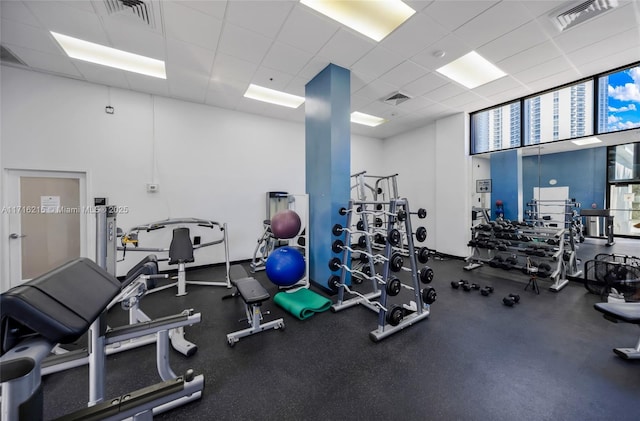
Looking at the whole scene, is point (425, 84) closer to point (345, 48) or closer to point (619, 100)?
point (345, 48)

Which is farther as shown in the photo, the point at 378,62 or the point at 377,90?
the point at 377,90

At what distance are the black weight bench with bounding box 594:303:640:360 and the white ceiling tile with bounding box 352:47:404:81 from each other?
350 cm

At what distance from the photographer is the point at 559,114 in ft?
13.2

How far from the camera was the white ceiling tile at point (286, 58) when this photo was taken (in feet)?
10.1

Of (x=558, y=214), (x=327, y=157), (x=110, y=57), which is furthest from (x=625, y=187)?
(x=110, y=57)

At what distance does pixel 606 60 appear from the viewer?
3.26m

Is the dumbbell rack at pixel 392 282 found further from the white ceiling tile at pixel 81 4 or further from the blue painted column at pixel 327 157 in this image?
the white ceiling tile at pixel 81 4

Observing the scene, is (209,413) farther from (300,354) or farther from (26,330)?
(26,330)

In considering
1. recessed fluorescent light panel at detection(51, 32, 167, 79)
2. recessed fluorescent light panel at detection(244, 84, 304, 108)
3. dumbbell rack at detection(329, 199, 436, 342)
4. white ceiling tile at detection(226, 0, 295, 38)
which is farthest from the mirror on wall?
recessed fluorescent light panel at detection(51, 32, 167, 79)

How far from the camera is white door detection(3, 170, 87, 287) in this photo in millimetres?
3428

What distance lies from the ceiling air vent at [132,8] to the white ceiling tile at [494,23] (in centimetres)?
337

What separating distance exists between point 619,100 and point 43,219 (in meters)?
8.70

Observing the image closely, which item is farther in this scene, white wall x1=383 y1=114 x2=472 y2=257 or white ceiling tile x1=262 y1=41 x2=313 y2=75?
white wall x1=383 y1=114 x2=472 y2=257

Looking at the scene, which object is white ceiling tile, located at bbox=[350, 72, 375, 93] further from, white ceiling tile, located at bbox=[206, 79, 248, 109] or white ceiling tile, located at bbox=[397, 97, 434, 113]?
white ceiling tile, located at bbox=[206, 79, 248, 109]
